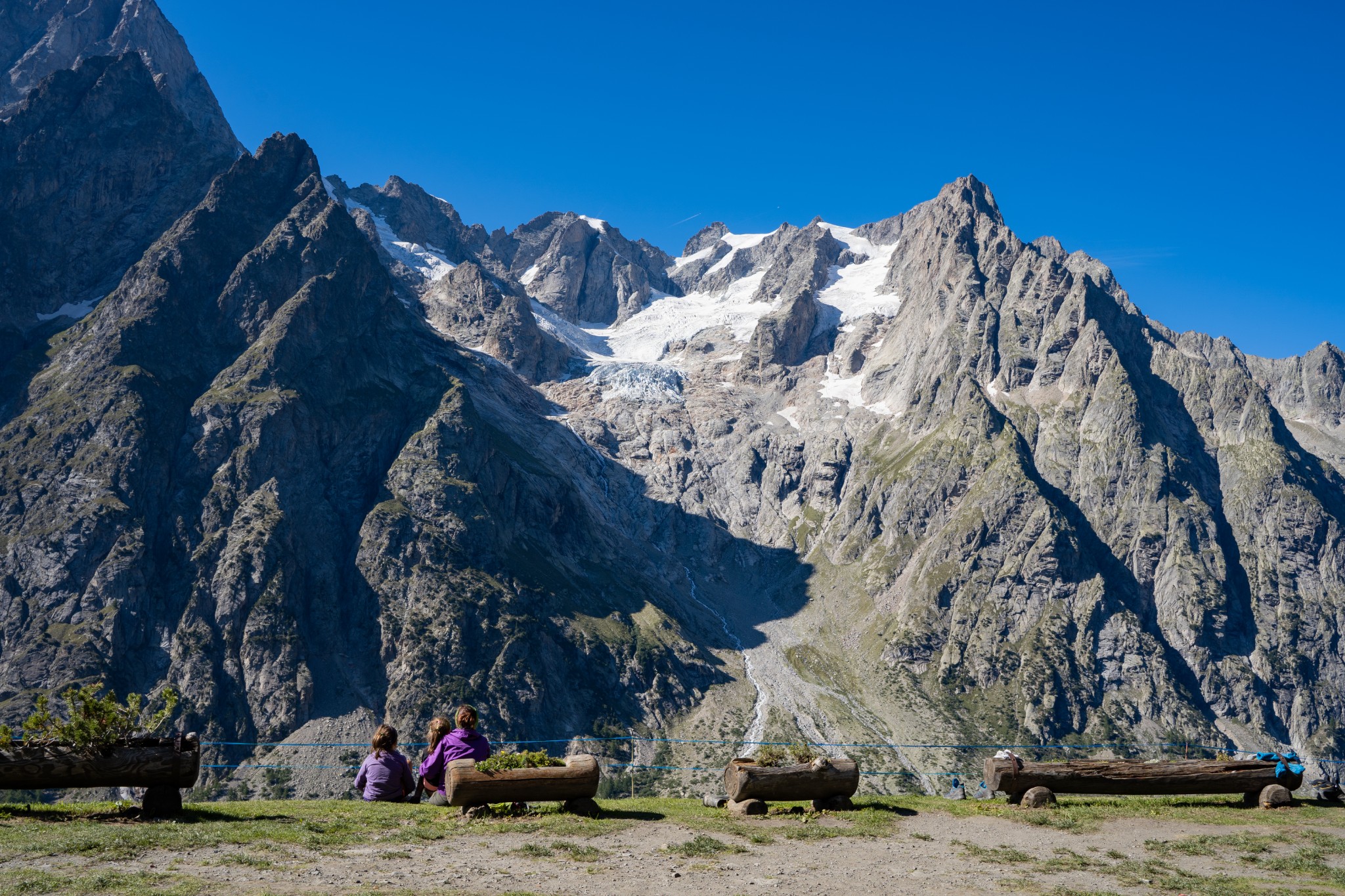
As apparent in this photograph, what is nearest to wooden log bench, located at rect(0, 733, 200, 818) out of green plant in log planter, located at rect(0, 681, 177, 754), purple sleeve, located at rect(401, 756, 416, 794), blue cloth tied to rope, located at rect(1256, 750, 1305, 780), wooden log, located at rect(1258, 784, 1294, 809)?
green plant in log planter, located at rect(0, 681, 177, 754)

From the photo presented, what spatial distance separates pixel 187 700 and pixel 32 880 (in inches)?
7834

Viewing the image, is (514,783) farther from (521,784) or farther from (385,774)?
(385,774)

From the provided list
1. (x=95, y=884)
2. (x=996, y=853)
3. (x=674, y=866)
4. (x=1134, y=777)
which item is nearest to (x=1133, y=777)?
(x=1134, y=777)

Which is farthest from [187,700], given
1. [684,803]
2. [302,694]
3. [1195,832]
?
[1195,832]

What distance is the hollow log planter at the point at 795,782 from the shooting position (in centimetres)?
2778

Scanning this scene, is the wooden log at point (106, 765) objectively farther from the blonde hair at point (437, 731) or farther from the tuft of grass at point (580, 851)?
the tuft of grass at point (580, 851)

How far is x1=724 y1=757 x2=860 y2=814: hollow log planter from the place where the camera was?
91.1 ft

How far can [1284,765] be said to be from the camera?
32.5 meters

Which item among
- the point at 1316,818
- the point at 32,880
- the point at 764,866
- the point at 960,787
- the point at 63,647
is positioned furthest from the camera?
the point at 63,647

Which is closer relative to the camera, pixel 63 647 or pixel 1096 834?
pixel 1096 834

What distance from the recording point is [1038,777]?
30.7m

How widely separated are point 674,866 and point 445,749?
8641 mm

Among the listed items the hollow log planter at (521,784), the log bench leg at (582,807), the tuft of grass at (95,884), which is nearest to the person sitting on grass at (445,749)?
the hollow log planter at (521,784)

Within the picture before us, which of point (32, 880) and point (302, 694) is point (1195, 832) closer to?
point (32, 880)
